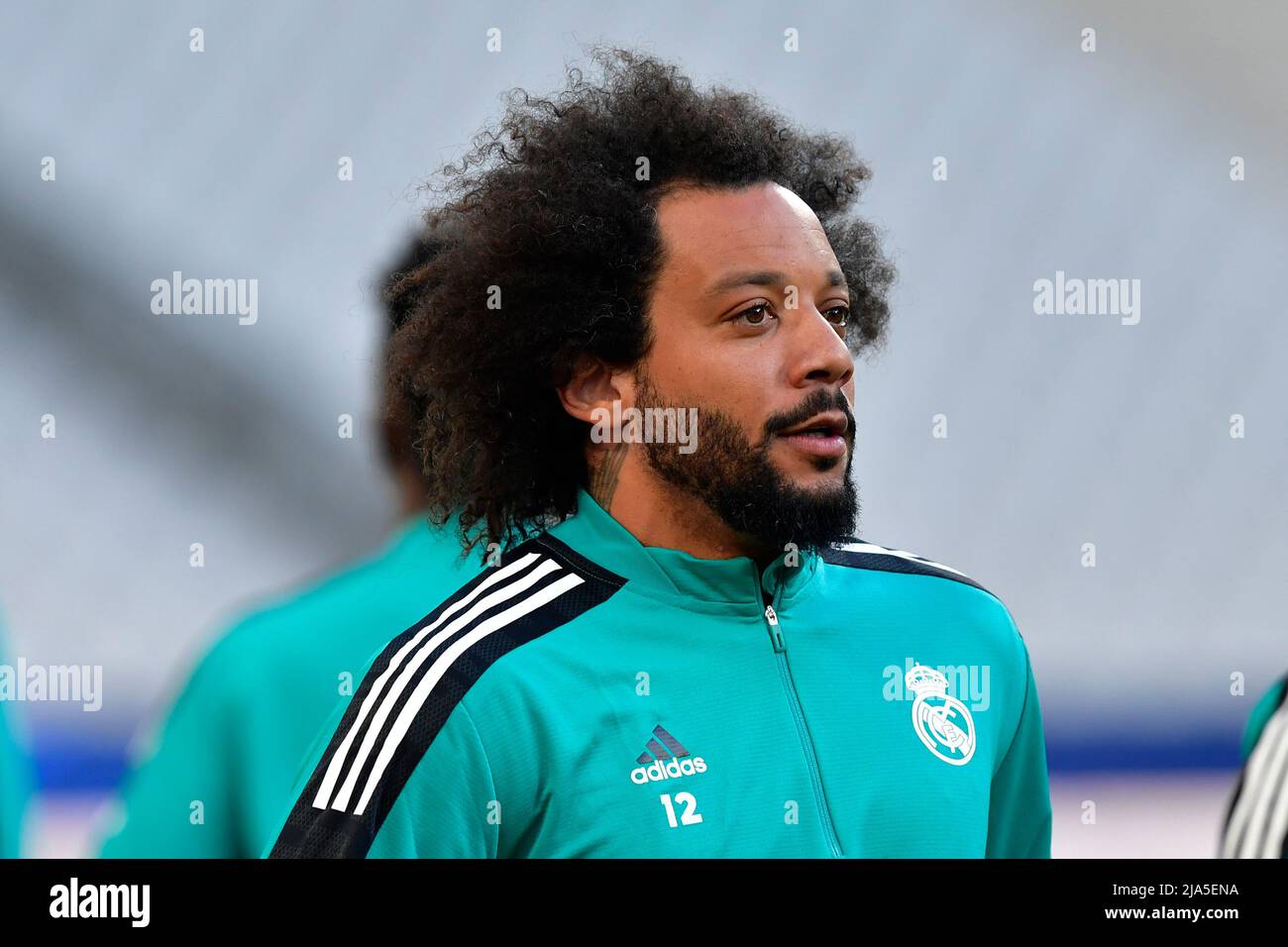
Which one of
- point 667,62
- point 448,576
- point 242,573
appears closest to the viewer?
point 667,62

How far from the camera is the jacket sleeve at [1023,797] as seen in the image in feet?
6.94

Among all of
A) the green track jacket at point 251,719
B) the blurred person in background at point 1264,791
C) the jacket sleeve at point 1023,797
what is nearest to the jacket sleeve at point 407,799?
the green track jacket at point 251,719

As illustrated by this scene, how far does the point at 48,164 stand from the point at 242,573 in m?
2.62

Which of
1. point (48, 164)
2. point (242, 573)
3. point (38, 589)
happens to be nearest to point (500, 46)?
point (48, 164)

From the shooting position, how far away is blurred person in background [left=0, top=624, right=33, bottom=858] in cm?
205

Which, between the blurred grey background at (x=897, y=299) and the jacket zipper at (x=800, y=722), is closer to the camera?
the jacket zipper at (x=800, y=722)

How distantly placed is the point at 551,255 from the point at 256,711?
995 millimetres

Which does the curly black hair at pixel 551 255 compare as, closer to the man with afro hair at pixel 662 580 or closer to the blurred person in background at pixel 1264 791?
the man with afro hair at pixel 662 580

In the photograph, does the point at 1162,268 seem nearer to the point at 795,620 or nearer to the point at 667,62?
the point at 667,62

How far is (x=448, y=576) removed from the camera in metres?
2.81

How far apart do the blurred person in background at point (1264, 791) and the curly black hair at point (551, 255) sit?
99cm

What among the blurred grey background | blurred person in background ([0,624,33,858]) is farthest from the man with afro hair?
the blurred grey background

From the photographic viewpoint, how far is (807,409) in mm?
1968
